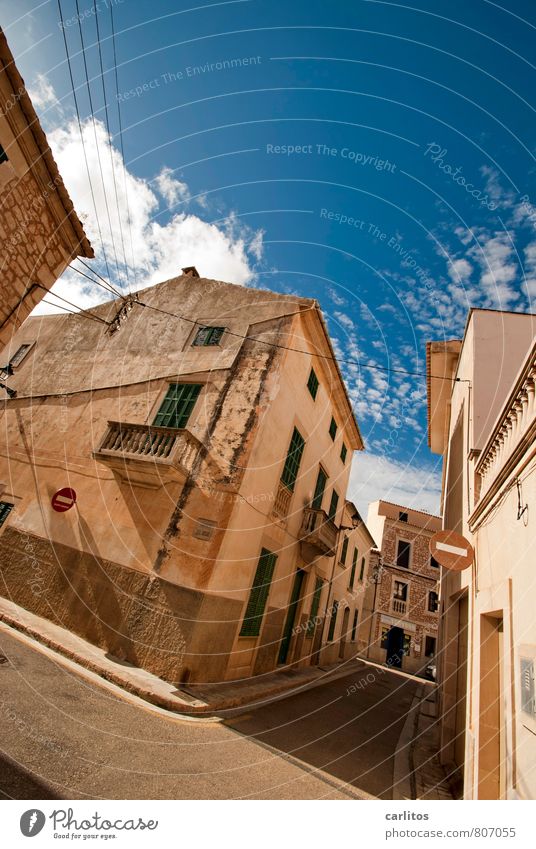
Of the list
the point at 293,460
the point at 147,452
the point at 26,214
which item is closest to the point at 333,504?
the point at 293,460

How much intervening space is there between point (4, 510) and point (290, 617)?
10.4 m

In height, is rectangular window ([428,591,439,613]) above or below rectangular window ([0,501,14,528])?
above

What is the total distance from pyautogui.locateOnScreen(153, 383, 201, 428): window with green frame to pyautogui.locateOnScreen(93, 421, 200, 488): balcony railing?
1.25 m

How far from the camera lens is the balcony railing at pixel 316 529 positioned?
13.3 metres

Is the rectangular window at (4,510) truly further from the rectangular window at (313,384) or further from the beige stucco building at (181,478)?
the rectangular window at (313,384)

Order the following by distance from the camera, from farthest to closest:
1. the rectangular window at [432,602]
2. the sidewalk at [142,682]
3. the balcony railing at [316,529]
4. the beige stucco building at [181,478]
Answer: the rectangular window at [432,602]
the balcony railing at [316,529]
the beige stucco building at [181,478]
the sidewalk at [142,682]

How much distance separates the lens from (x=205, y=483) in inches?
372

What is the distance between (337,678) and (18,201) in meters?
19.0

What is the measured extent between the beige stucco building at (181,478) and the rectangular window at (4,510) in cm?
15

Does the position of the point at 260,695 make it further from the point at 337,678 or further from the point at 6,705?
the point at 337,678

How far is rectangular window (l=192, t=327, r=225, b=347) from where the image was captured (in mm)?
12430

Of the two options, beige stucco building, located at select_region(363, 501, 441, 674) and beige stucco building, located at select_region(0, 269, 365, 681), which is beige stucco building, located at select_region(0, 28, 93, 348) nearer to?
beige stucco building, located at select_region(0, 269, 365, 681)

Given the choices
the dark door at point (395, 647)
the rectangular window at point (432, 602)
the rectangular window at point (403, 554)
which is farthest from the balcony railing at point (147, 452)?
the rectangular window at point (432, 602)

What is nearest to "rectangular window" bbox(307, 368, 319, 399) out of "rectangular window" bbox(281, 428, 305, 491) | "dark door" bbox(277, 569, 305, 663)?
"rectangular window" bbox(281, 428, 305, 491)
